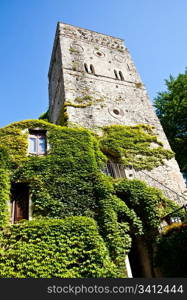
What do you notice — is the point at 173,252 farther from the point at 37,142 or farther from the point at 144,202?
the point at 37,142

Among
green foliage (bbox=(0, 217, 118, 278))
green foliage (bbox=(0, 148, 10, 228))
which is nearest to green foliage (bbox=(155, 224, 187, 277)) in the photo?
green foliage (bbox=(0, 217, 118, 278))

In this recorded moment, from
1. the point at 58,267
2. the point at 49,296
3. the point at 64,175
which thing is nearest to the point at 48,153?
the point at 64,175

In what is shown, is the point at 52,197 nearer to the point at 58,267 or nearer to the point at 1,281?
the point at 58,267

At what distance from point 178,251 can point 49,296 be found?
202 inches

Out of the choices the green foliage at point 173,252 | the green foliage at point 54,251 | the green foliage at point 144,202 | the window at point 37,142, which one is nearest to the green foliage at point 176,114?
the green foliage at point 144,202

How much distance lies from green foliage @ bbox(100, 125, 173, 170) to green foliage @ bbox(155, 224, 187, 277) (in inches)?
185

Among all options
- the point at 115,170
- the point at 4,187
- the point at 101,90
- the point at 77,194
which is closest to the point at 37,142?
the point at 4,187

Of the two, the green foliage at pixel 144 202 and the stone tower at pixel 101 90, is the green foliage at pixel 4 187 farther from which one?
the stone tower at pixel 101 90

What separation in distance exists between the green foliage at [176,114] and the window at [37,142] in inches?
567

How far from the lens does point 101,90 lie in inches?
668

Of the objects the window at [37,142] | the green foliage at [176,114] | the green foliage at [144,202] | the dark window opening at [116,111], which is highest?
the green foliage at [176,114]

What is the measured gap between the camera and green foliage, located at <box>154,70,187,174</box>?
20859 millimetres

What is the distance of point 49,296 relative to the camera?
5.40m

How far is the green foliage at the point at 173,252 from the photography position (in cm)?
798
